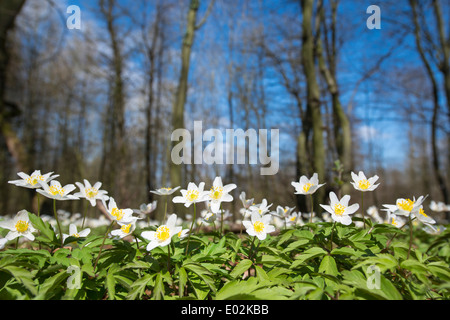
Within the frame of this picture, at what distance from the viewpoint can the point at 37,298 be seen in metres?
0.77

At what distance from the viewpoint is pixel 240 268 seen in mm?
987

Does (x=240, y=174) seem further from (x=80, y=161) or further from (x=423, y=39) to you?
(x=80, y=161)

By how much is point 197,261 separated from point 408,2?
10.4 meters

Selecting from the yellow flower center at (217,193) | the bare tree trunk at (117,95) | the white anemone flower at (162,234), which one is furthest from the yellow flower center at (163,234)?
the bare tree trunk at (117,95)

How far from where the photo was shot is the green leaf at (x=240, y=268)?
948 millimetres

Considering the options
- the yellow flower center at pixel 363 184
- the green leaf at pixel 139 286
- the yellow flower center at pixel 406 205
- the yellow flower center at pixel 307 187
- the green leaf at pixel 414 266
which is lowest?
the green leaf at pixel 139 286

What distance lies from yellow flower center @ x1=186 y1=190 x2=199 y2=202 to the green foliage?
0.17 metres

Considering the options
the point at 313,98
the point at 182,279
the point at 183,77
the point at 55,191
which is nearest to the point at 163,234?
the point at 182,279

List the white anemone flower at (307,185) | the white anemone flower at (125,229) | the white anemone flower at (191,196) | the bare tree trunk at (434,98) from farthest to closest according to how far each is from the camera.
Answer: the bare tree trunk at (434,98) < the white anemone flower at (307,185) < the white anemone flower at (191,196) < the white anemone flower at (125,229)

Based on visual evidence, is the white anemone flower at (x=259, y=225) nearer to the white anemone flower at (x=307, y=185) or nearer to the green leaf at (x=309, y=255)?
the green leaf at (x=309, y=255)

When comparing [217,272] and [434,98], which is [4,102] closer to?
[217,272]

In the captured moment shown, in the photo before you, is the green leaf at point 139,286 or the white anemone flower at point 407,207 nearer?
A: the green leaf at point 139,286

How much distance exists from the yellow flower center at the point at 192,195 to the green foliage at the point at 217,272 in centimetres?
17
